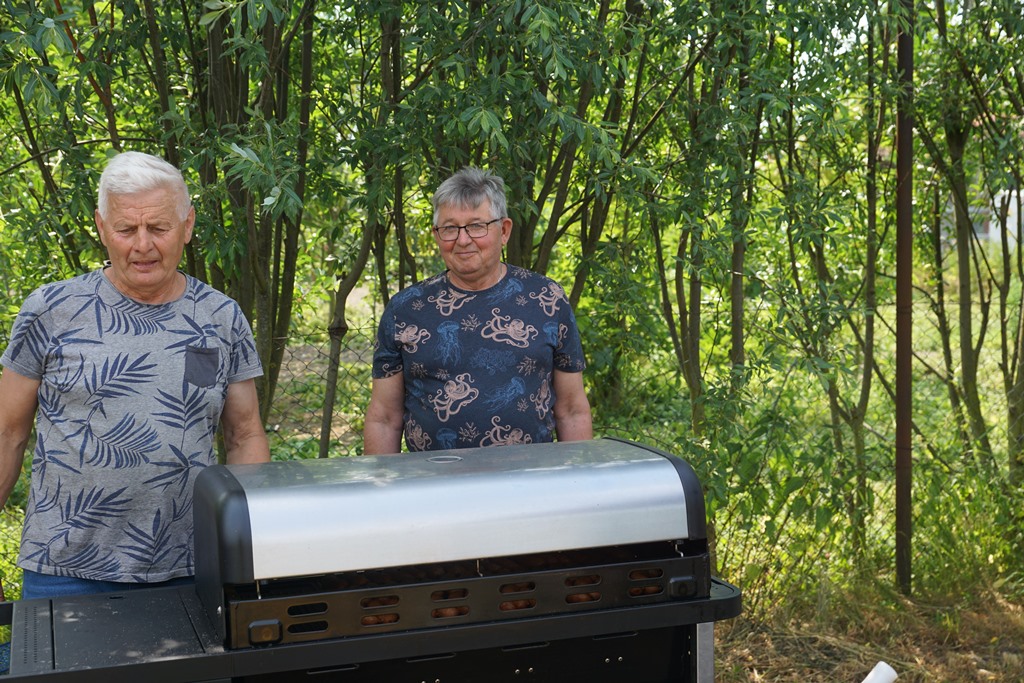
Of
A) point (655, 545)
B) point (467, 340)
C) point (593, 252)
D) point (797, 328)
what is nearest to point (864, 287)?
point (797, 328)

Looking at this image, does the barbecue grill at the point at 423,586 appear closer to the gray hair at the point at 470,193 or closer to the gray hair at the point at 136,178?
the gray hair at the point at 136,178

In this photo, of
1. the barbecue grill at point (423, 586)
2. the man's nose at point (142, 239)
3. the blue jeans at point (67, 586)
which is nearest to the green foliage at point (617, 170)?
the man's nose at point (142, 239)

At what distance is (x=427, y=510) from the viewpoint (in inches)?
67.9

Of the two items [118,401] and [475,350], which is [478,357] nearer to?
[475,350]

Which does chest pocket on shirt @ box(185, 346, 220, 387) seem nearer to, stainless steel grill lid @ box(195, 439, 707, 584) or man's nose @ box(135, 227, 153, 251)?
man's nose @ box(135, 227, 153, 251)

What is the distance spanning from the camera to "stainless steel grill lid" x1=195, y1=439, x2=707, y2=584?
1.65 metres

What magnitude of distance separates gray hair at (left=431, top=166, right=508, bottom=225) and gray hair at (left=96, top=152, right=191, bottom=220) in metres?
0.69

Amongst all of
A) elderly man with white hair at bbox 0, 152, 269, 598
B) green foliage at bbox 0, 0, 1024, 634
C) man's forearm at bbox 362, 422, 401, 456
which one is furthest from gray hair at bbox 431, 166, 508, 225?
elderly man with white hair at bbox 0, 152, 269, 598

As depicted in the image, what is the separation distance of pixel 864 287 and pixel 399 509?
3766 millimetres

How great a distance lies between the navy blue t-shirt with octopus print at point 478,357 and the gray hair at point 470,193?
0.17 m

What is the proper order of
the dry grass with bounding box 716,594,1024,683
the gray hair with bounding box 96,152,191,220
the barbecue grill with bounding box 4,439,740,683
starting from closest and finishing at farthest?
the barbecue grill with bounding box 4,439,740,683 → the gray hair with bounding box 96,152,191,220 → the dry grass with bounding box 716,594,1024,683

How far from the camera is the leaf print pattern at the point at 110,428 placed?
84.3 inches

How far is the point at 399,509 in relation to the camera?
171cm

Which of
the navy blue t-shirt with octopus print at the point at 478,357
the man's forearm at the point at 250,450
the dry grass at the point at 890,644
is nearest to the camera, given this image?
the man's forearm at the point at 250,450
